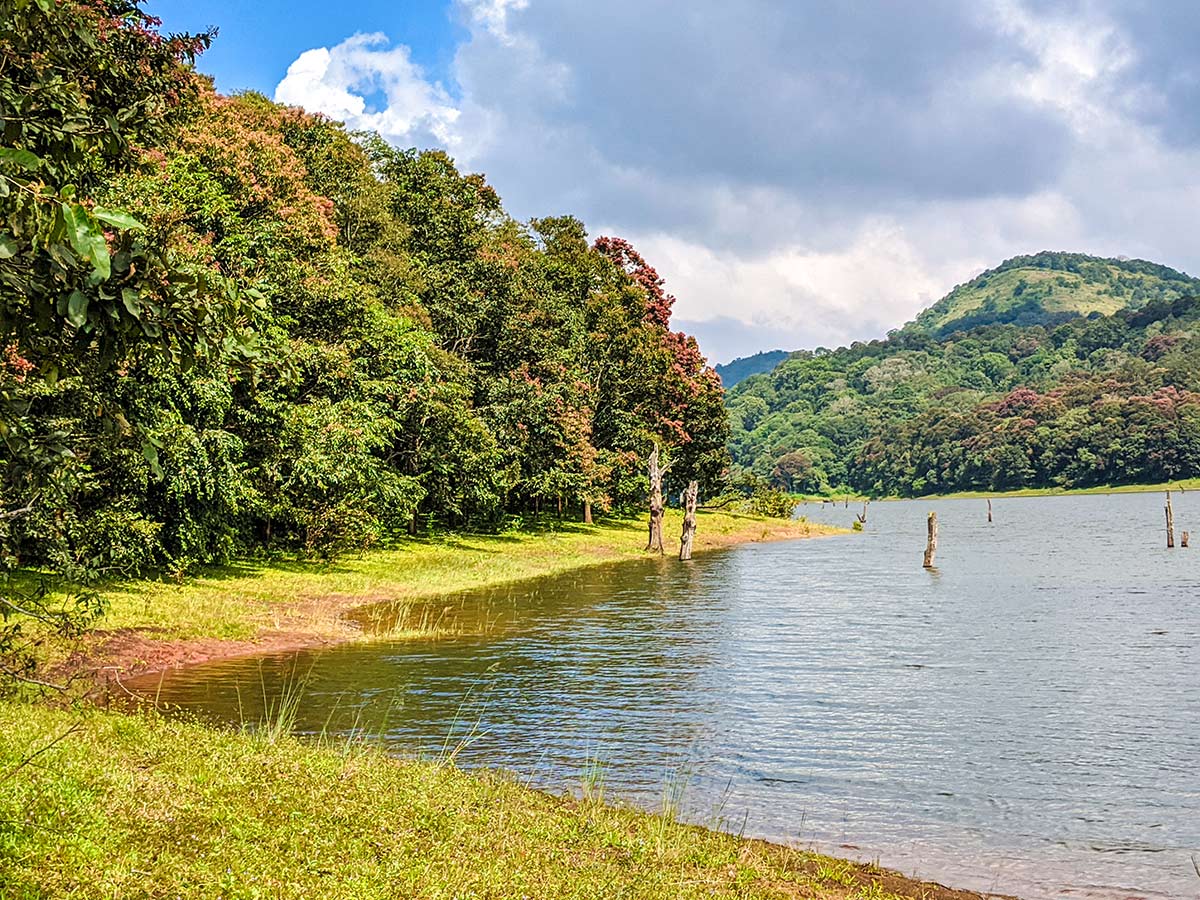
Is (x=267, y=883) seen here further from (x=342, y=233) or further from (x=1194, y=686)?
(x=342, y=233)

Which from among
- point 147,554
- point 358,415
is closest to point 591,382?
point 358,415

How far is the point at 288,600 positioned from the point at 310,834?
2287 cm

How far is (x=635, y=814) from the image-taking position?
13.2 metres

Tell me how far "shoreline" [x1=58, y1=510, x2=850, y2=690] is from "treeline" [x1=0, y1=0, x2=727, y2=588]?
1.41 m

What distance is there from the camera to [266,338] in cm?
3253

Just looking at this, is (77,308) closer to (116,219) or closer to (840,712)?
(116,219)

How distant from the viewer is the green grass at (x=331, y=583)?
2573 cm

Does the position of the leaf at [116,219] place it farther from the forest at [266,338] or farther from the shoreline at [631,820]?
the shoreline at [631,820]

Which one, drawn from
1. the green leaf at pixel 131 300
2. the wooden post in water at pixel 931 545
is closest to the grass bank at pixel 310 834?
the green leaf at pixel 131 300

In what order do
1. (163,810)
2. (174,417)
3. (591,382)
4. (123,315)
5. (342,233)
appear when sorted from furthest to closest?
(591,382) < (342,233) < (174,417) < (163,810) < (123,315)

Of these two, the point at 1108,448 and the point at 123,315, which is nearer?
the point at 123,315

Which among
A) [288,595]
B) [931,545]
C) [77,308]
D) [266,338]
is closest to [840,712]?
[288,595]

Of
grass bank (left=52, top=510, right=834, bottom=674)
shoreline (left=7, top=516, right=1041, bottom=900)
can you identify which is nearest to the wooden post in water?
grass bank (left=52, top=510, right=834, bottom=674)

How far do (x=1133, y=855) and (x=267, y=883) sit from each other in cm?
1109
